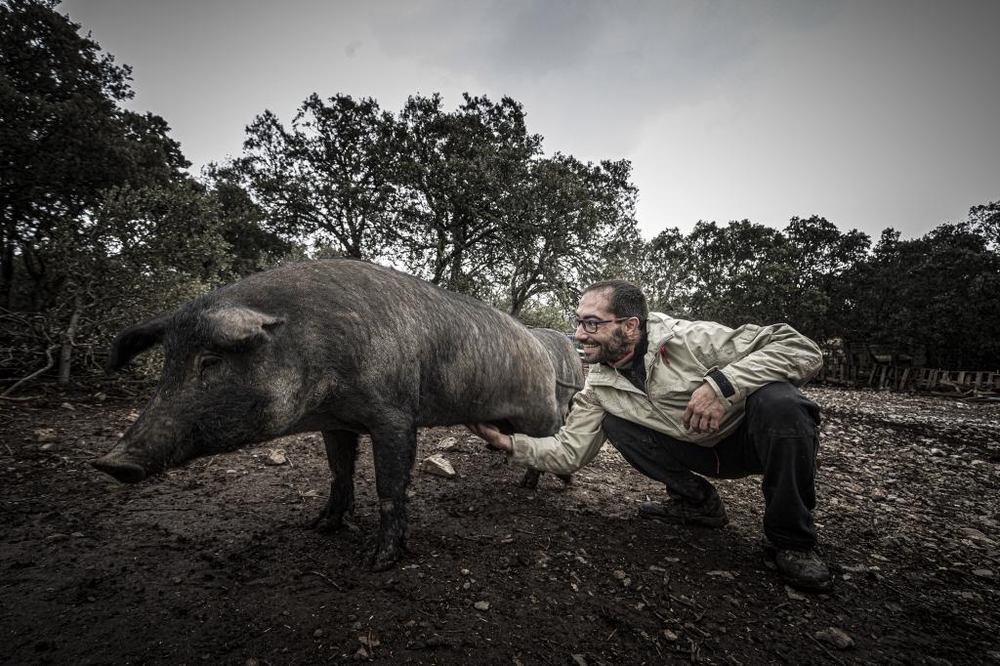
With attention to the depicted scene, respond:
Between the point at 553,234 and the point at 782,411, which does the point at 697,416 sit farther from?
the point at 553,234

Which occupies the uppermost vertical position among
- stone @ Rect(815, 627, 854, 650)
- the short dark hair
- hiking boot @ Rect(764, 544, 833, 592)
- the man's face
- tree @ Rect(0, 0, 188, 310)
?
tree @ Rect(0, 0, 188, 310)

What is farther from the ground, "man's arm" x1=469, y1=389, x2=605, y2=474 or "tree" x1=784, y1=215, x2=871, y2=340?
"tree" x1=784, y1=215, x2=871, y2=340

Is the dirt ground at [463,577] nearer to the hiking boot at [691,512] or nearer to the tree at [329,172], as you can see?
the hiking boot at [691,512]

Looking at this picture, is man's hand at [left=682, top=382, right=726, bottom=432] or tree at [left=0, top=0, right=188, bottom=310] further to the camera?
tree at [left=0, top=0, right=188, bottom=310]

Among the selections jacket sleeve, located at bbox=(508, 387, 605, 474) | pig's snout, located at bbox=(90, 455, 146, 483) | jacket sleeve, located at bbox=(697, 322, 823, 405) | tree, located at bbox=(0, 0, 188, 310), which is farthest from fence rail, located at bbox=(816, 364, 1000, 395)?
tree, located at bbox=(0, 0, 188, 310)

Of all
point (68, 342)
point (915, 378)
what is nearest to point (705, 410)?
point (68, 342)

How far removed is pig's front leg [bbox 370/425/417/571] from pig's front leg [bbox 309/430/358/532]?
1.66 ft

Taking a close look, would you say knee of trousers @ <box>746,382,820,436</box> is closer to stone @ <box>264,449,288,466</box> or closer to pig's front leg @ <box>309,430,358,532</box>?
pig's front leg @ <box>309,430,358,532</box>

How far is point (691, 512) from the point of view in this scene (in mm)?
3117

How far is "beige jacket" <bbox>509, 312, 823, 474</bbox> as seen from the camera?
8.16 ft

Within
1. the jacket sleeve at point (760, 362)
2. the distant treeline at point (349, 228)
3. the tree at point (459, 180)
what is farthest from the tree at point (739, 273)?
the jacket sleeve at point (760, 362)

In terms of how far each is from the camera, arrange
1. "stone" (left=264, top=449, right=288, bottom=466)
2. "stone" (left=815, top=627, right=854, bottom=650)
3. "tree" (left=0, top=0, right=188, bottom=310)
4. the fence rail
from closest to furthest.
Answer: "stone" (left=815, top=627, right=854, bottom=650) < "stone" (left=264, top=449, right=288, bottom=466) < "tree" (left=0, top=0, right=188, bottom=310) < the fence rail

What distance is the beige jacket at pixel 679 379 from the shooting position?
8.16ft

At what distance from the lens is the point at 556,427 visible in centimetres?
400
